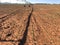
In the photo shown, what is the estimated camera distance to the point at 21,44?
345 inches

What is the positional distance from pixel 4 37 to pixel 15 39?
0.69 m

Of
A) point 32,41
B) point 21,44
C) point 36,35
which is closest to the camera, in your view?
point 21,44

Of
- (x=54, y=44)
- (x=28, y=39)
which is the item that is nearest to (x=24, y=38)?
(x=28, y=39)

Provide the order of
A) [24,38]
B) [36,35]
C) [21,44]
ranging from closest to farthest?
[21,44] → [24,38] → [36,35]

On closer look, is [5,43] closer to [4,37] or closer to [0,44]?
[0,44]

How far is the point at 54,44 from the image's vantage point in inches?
354

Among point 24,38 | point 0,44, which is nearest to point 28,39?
point 24,38

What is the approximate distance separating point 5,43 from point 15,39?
0.89 meters

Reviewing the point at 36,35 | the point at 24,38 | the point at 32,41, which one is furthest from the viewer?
the point at 36,35

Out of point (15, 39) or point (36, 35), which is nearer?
point (15, 39)

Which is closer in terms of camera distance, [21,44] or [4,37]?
[21,44]

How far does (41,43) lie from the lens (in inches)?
357

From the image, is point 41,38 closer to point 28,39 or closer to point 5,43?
point 28,39

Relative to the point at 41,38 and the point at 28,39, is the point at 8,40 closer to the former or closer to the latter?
the point at 28,39
